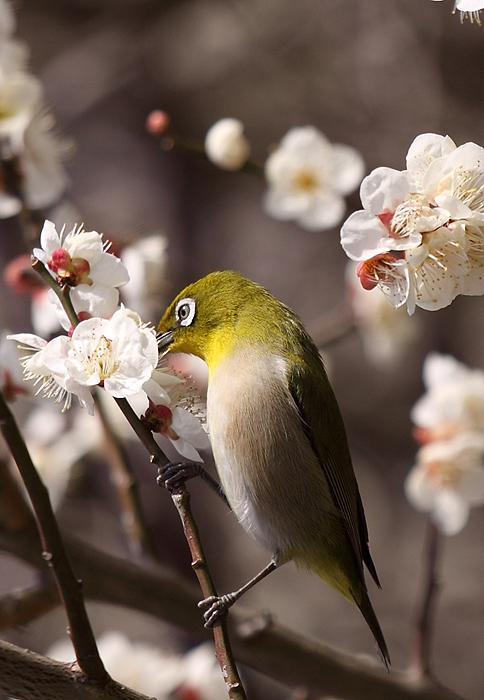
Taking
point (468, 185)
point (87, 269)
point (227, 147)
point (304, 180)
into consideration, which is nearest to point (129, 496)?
point (87, 269)

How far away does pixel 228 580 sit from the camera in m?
6.16

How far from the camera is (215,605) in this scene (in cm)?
172

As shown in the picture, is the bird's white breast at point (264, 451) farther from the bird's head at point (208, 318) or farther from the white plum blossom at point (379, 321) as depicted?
the white plum blossom at point (379, 321)

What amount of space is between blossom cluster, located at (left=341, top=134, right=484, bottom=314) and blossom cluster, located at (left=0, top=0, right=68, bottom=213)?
1435mm

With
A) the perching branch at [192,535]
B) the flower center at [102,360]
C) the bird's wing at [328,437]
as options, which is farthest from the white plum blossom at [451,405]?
the flower center at [102,360]

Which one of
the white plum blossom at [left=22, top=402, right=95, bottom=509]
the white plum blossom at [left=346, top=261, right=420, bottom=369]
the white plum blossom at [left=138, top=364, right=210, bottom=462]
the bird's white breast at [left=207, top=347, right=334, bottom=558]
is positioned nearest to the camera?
the white plum blossom at [left=138, top=364, right=210, bottom=462]

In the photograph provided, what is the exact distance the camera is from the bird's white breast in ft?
7.26

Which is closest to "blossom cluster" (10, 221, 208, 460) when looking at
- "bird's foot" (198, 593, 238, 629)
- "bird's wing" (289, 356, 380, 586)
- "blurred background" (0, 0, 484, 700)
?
"bird's foot" (198, 593, 238, 629)

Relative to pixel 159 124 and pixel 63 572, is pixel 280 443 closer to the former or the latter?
pixel 63 572

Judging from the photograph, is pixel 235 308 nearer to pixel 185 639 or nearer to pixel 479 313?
pixel 185 639

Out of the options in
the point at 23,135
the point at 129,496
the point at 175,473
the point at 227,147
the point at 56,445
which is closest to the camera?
the point at 175,473

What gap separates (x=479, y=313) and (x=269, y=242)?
1.84 meters

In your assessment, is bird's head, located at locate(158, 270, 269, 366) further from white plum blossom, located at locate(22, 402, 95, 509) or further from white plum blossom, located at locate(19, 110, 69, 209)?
white plum blossom, located at locate(22, 402, 95, 509)

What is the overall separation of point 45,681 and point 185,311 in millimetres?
1214
